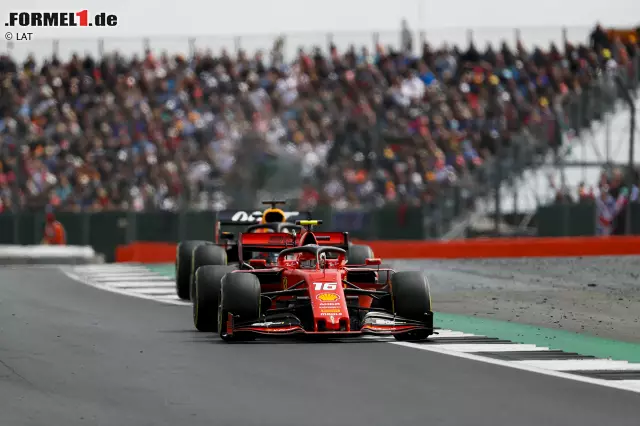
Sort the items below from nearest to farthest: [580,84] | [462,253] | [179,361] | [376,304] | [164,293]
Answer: [179,361] → [376,304] → [164,293] → [462,253] → [580,84]

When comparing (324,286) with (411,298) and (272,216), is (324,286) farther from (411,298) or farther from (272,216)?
(272,216)

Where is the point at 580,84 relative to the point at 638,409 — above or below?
above

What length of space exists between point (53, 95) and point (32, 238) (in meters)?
5.44

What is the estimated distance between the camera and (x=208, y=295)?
552 inches

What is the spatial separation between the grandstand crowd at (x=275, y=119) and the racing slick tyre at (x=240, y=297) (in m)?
21.1

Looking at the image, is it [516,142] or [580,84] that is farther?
[580,84]

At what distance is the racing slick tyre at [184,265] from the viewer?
1952 centimetres

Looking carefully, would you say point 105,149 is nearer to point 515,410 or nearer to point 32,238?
point 32,238

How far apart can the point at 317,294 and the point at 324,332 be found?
37 cm

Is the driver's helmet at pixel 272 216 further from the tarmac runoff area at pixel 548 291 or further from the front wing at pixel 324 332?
the front wing at pixel 324 332

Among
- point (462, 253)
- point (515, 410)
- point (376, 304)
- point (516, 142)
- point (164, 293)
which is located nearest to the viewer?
point (515, 410)

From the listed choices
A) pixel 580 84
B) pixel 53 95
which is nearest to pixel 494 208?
pixel 580 84

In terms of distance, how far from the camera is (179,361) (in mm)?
11289

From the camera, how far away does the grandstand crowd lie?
34.7 meters
